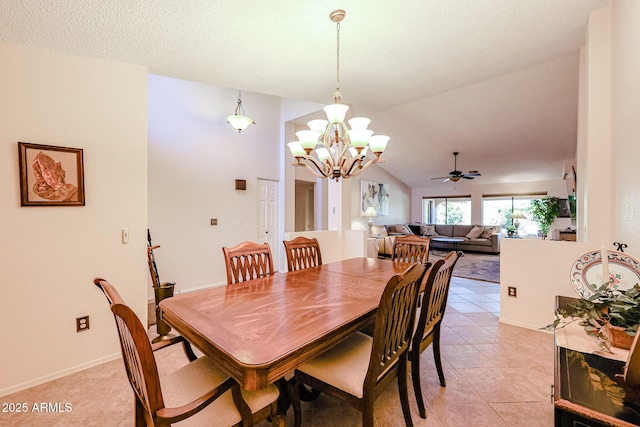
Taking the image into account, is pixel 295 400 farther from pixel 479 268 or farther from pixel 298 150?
pixel 479 268

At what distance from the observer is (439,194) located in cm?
950

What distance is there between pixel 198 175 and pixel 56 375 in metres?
2.81

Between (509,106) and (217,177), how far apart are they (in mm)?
4930

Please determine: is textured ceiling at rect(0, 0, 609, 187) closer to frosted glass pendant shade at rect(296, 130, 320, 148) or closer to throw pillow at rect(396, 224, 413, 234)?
frosted glass pendant shade at rect(296, 130, 320, 148)

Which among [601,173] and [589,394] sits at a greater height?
[601,173]

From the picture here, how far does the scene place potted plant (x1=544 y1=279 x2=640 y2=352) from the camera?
91 centimetres

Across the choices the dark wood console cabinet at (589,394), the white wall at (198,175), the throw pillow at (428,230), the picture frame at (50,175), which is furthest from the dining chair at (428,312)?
the throw pillow at (428,230)

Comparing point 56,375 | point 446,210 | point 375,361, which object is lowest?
point 56,375

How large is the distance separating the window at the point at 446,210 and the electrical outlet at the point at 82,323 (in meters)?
9.55

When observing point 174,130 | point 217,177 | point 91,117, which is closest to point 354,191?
point 217,177

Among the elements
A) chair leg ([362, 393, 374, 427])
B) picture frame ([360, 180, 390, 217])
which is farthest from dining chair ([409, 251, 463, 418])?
picture frame ([360, 180, 390, 217])

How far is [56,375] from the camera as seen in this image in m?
2.03

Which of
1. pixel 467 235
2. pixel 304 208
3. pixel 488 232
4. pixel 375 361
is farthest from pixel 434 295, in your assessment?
pixel 467 235

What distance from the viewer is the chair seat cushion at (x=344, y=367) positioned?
128 cm
